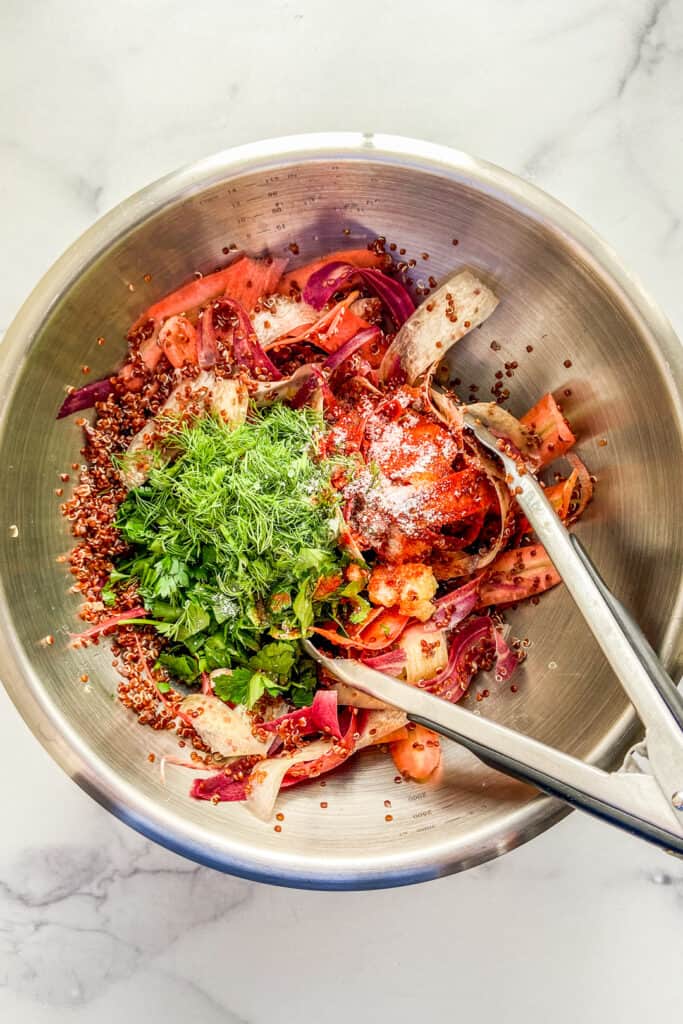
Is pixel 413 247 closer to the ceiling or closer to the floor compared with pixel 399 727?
closer to the ceiling

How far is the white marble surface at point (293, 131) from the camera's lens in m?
2.04

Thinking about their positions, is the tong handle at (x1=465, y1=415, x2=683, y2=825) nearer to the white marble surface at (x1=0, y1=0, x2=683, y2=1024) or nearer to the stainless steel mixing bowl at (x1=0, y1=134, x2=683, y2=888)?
the stainless steel mixing bowl at (x1=0, y1=134, x2=683, y2=888)

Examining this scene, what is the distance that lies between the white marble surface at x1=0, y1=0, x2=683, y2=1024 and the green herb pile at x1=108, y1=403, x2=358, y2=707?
1.83 feet

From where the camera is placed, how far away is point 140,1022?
2.06m

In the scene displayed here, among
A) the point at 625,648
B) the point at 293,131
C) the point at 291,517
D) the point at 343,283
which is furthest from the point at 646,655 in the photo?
the point at 293,131

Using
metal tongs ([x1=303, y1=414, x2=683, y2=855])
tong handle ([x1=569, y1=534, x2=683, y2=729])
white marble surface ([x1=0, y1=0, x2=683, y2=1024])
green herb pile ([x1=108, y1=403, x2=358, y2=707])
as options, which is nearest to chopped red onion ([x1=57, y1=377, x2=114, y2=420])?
green herb pile ([x1=108, y1=403, x2=358, y2=707])

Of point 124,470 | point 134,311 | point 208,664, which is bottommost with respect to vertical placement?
point 208,664

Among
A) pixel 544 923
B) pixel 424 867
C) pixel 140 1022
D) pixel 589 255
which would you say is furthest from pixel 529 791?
pixel 140 1022

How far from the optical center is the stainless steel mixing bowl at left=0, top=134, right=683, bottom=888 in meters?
1.63

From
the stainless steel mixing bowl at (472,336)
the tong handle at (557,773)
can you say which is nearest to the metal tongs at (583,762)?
the tong handle at (557,773)

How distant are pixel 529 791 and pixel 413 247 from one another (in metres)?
1.12

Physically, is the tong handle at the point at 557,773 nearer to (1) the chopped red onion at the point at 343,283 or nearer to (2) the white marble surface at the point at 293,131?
(2) the white marble surface at the point at 293,131

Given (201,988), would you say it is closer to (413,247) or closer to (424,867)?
(424,867)

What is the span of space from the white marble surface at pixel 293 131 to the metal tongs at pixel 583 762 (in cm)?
56
